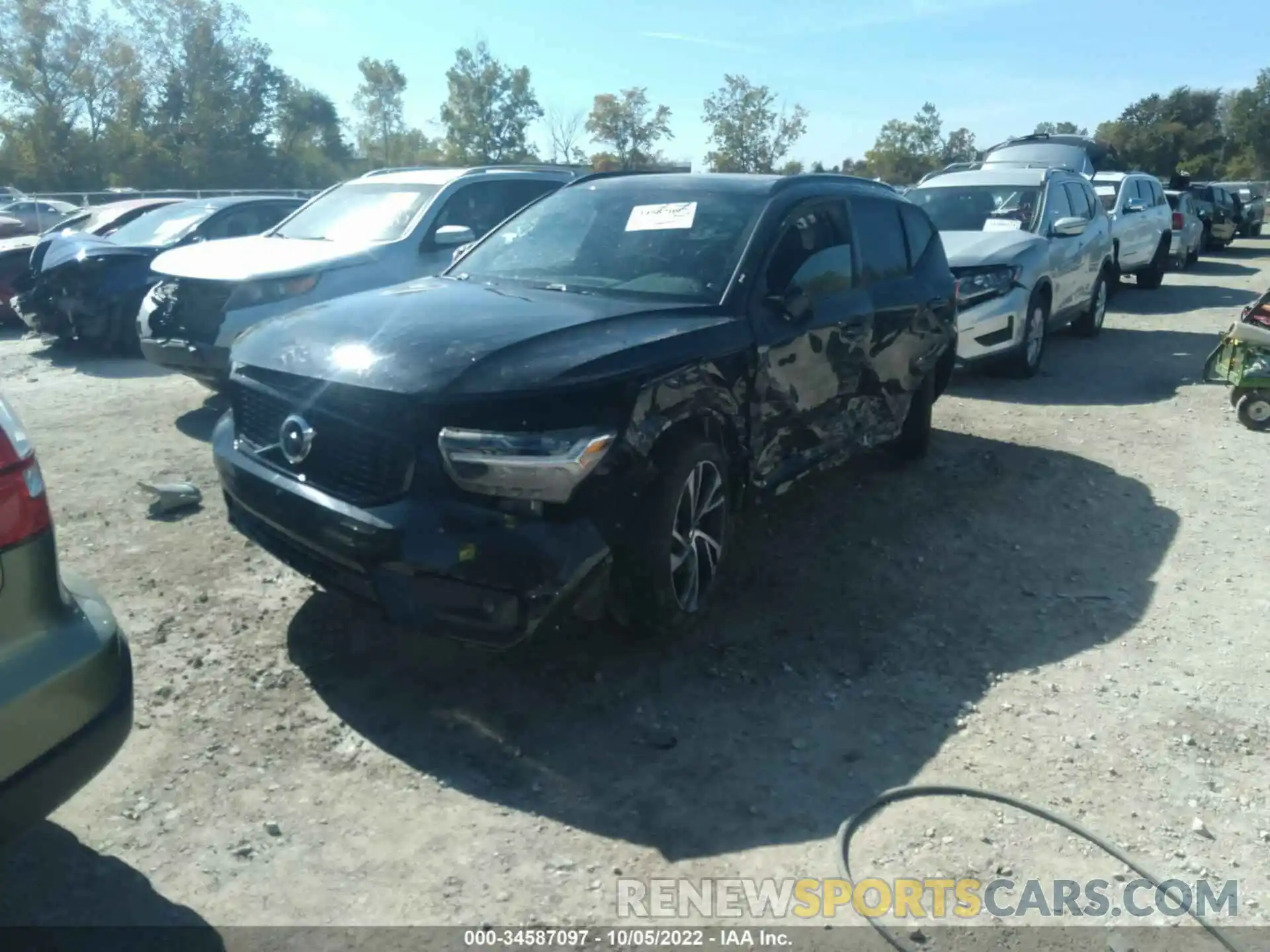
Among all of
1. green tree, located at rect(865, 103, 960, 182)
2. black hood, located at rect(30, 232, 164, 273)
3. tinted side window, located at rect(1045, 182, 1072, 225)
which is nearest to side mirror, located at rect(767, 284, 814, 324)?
tinted side window, located at rect(1045, 182, 1072, 225)

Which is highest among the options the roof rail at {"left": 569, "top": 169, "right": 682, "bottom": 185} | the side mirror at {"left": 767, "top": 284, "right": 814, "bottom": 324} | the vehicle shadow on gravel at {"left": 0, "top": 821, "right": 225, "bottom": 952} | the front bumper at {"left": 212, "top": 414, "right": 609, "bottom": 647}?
the roof rail at {"left": 569, "top": 169, "right": 682, "bottom": 185}

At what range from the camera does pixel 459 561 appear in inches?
134

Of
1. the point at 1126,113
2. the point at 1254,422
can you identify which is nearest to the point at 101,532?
the point at 1254,422

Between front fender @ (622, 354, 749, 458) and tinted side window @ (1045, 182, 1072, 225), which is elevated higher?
tinted side window @ (1045, 182, 1072, 225)

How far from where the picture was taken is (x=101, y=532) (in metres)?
5.44

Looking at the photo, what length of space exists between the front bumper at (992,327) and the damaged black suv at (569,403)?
359 cm

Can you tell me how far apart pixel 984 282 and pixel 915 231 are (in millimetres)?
3125

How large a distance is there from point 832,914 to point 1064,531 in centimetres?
357

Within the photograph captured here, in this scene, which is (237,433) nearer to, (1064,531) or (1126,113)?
(1064,531)

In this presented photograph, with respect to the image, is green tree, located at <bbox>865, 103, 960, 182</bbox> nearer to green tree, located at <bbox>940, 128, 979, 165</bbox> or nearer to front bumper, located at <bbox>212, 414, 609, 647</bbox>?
green tree, located at <bbox>940, 128, 979, 165</bbox>

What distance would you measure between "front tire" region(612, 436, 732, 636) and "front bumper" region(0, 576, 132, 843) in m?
1.74

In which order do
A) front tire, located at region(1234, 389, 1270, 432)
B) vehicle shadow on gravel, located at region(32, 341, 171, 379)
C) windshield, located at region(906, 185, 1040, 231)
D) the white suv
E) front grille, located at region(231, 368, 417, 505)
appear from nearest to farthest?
front grille, located at region(231, 368, 417, 505)
front tire, located at region(1234, 389, 1270, 432)
vehicle shadow on gravel, located at region(32, 341, 171, 379)
windshield, located at region(906, 185, 1040, 231)
the white suv

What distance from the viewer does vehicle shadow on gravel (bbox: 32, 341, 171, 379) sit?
9.95m

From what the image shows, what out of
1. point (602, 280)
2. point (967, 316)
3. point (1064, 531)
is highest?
point (602, 280)
